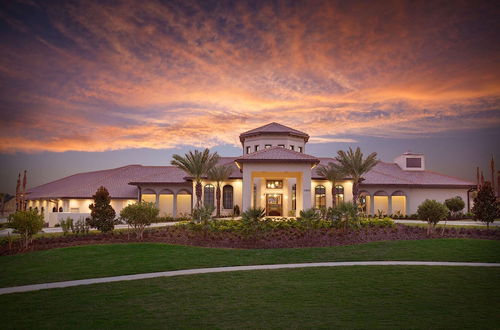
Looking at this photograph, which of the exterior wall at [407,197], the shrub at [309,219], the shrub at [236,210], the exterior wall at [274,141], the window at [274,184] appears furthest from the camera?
the exterior wall at [274,141]

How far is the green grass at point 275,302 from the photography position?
8.23 meters

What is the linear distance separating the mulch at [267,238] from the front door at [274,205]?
47.1 ft

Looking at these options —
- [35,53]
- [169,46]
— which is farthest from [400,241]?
[35,53]

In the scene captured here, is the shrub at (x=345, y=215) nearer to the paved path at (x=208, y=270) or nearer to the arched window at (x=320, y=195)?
the paved path at (x=208, y=270)

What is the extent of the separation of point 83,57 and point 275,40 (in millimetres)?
14192

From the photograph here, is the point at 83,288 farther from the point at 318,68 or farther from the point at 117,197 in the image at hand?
the point at 117,197

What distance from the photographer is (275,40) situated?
965 inches

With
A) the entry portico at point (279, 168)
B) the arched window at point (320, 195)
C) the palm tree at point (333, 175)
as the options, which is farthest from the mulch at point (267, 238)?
the arched window at point (320, 195)

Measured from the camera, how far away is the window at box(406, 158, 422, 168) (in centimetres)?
4706

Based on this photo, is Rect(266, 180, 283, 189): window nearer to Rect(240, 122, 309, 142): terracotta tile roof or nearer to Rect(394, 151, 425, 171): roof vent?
Rect(240, 122, 309, 142): terracotta tile roof

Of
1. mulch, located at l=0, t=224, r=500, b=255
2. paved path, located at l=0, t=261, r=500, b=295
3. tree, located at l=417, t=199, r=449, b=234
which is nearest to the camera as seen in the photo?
paved path, located at l=0, t=261, r=500, b=295

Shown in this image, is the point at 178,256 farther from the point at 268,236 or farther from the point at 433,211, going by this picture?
the point at 433,211

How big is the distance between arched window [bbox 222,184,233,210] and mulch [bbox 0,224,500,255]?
15904 millimetres

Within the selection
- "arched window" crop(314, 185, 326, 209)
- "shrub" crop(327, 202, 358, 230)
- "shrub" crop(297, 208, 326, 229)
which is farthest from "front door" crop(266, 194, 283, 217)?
"shrub" crop(327, 202, 358, 230)
